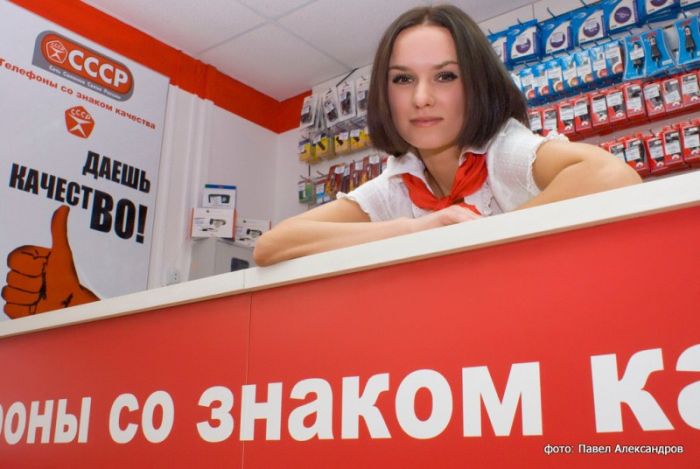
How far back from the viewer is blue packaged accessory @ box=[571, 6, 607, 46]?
356 cm

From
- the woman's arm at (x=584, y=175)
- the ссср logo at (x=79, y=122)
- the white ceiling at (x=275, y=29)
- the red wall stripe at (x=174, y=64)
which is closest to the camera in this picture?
the woman's arm at (x=584, y=175)

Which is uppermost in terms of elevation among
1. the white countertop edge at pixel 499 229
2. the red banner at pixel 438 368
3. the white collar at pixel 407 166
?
the white collar at pixel 407 166

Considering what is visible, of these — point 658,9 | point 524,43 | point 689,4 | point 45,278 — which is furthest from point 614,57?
point 45,278

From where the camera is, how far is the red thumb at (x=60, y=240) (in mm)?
3594

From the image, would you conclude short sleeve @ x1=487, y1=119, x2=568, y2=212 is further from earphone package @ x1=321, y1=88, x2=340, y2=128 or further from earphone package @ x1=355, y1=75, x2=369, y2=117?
earphone package @ x1=321, y1=88, x2=340, y2=128

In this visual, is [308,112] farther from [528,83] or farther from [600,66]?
[600,66]

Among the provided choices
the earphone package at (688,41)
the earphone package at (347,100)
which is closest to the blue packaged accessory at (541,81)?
the earphone package at (688,41)

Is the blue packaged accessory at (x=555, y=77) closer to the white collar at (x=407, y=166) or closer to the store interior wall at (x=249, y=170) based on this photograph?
the store interior wall at (x=249, y=170)

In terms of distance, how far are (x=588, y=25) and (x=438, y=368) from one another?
321 cm

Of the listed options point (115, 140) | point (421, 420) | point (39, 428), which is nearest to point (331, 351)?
point (421, 420)

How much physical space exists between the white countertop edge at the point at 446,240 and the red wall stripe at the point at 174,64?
3.09m

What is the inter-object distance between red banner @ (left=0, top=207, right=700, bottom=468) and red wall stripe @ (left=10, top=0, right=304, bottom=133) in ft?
10.5

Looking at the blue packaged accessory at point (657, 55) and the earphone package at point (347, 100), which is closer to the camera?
the blue packaged accessory at point (657, 55)

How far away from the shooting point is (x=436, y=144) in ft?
4.55
